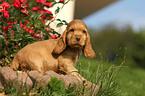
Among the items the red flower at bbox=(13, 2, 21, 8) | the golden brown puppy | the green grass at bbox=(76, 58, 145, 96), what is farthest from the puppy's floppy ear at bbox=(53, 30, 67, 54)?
the red flower at bbox=(13, 2, 21, 8)

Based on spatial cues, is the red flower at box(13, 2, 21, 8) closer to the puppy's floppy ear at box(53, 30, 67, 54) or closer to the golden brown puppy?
the golden brown puppy

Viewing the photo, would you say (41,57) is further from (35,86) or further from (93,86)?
(93,86)

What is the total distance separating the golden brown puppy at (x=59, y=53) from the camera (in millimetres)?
2602

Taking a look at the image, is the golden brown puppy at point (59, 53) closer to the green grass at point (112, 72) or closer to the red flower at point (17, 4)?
the green grass at point (112, 72)

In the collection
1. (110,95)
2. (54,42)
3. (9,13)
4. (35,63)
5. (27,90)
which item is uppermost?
(9,13)

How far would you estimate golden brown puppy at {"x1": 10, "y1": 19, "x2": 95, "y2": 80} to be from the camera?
2.60m

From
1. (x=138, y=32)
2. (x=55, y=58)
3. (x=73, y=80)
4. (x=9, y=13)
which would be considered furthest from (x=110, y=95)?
(x=138, y=32)

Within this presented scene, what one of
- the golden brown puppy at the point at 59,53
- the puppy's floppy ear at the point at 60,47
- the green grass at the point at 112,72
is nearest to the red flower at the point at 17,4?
the golden brown puppy at the point at 59,53

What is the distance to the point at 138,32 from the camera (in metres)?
27.0

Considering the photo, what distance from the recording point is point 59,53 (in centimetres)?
269

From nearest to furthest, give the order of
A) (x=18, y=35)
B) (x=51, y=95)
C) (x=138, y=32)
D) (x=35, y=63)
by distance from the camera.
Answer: (x=51, y=95) → (x=35, y=63) → (x=18, y=35) → (x=138, y=32)

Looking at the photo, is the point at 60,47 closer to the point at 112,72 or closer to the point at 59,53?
the point at 59,53

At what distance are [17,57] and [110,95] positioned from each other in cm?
156

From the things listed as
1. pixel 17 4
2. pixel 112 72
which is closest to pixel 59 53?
pixel 112 72
